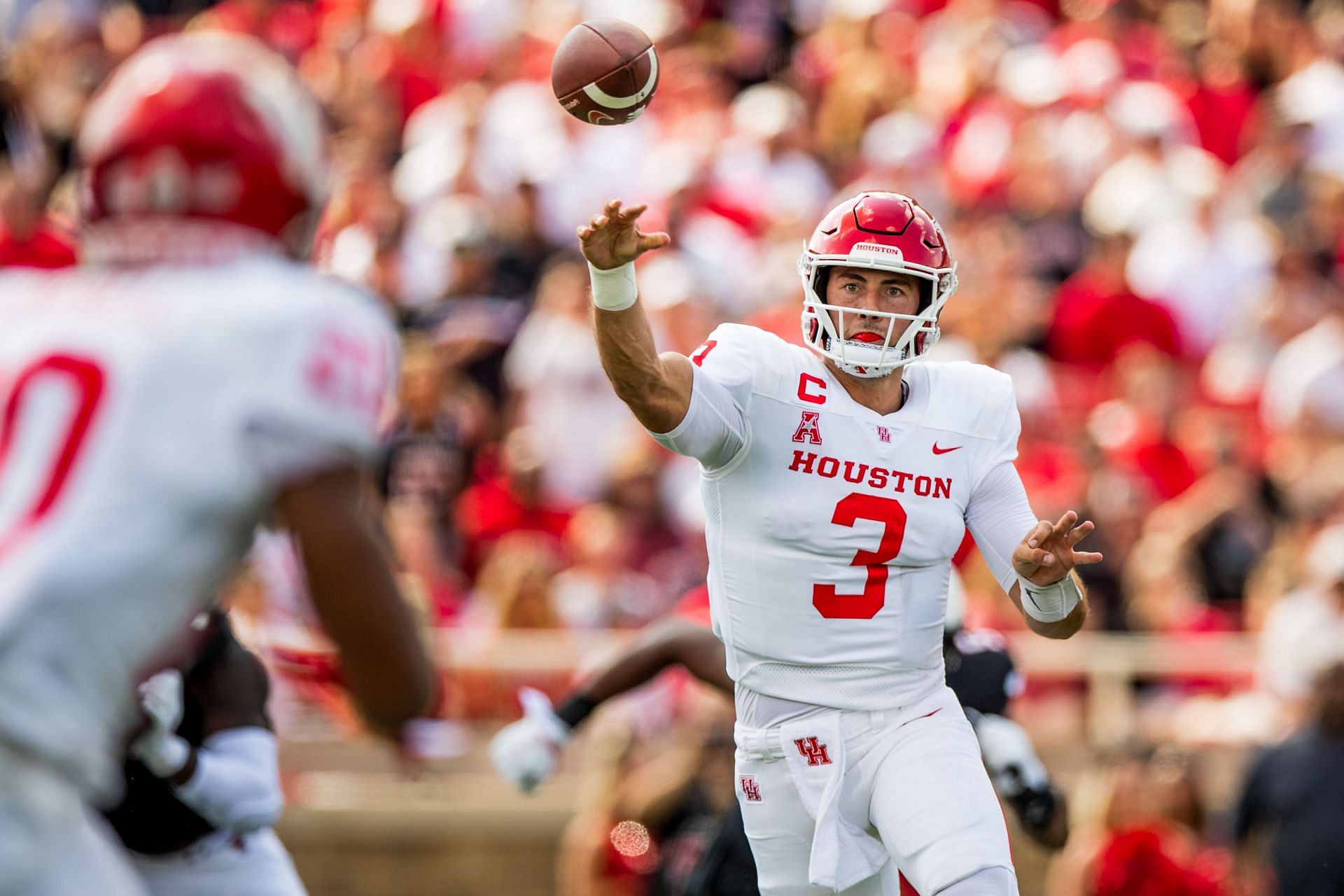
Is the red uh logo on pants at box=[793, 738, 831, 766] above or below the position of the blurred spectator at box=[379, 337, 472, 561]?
above

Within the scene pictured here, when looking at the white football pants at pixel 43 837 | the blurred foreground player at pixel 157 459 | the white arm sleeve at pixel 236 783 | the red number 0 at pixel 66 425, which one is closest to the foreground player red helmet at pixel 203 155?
the blurred foreground player at pixel 157 459

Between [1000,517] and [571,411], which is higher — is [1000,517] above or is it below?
above

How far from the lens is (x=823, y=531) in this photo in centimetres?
505

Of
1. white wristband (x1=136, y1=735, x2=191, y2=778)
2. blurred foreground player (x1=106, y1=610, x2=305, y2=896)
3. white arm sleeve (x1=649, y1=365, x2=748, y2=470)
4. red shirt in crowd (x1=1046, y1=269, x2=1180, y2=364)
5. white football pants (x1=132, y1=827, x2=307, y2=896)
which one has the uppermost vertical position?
white arm sleeve (x1=649, y1=365, x2=748, y2=470)

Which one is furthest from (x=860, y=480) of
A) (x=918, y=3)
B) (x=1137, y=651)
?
(x=918, y=3)

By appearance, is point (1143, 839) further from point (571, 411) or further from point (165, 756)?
point (165, 756)

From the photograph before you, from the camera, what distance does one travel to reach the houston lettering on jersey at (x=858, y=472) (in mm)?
5090

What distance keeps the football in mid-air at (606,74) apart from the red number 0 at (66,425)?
2661 mm

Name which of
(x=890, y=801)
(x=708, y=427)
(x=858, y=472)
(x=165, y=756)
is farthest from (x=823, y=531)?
(x=165, y=756)

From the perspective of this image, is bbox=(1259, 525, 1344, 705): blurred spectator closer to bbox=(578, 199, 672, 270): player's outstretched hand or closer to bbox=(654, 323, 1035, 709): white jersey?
bbox=(654, 323, 1035, 709): white jersey

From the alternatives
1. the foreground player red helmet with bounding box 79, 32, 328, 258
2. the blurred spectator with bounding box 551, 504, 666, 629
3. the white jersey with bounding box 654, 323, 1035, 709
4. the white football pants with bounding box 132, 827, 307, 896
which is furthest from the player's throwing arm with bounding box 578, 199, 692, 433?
the blurred spectator with bounding box 551, 504, 666, 629

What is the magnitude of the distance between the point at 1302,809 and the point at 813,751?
388 centimetres

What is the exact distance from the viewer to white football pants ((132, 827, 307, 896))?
5059 mm

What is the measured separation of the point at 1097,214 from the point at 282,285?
31.6ft
